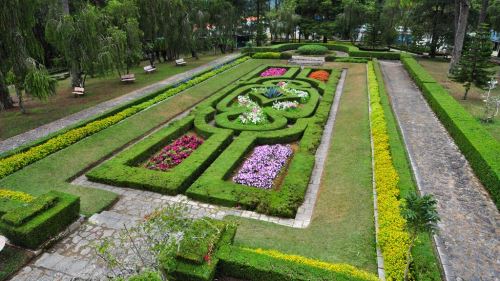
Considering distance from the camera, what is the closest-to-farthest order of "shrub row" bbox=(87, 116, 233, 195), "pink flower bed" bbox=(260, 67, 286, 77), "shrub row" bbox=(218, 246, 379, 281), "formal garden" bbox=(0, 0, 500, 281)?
1. "shrub row" bbox=(218, 246, 379, 281)
2. "formal garden" bbox=(0, 0, 500, 281)
3. "shrub row" bbox=(87, 116, 233, 195)
4. "pink flower bed" bbox=(260, 67, 286, 77)

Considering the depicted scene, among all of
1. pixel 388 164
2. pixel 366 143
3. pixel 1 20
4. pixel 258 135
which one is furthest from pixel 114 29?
pixel 388 164

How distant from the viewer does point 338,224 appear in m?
9.33

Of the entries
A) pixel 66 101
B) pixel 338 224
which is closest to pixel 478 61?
pixel 338 224

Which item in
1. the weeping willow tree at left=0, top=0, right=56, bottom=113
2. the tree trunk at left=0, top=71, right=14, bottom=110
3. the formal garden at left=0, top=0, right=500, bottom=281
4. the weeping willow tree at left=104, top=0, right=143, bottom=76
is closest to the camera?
the formal garden at left=0, top=0, right=500, bottom=281

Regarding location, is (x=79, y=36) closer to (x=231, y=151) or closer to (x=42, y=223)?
(x=231, y=151)

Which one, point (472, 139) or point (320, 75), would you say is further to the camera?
point (320, 75)

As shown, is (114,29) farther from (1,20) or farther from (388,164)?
(388,164)

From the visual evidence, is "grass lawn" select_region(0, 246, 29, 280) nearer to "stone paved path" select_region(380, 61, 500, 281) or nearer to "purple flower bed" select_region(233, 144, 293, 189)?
"purple flower bed" select_region(233, 144, 293, 189)

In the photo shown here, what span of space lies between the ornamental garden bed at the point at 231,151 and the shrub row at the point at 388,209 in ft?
8.00

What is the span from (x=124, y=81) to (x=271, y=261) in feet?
76.6

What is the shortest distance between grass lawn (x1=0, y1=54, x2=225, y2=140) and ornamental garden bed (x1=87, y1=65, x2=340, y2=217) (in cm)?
714

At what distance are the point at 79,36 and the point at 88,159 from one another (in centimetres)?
1024

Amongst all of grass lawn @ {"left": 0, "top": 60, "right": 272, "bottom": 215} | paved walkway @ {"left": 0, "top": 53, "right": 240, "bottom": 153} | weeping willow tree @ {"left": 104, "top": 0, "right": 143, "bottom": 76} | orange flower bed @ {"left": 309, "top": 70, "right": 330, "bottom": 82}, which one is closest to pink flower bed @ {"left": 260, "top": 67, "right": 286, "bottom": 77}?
orange flower bed @ {"left": 309, "top": 70, "right": 330, "bottom": 82}

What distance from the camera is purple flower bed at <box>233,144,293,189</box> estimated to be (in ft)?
39.1
